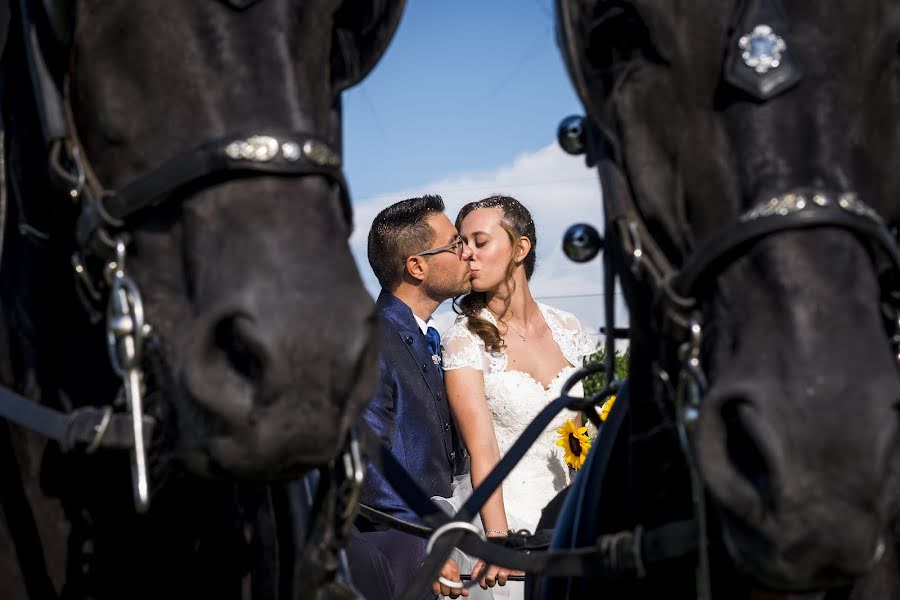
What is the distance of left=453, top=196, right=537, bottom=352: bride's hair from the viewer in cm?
570

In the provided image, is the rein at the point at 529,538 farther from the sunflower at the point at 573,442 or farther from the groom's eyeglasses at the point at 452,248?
the groom's eyeglasses at the point at 452,248

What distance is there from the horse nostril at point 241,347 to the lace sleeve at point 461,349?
3.31 metres

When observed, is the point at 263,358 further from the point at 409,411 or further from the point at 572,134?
the point at 409,411

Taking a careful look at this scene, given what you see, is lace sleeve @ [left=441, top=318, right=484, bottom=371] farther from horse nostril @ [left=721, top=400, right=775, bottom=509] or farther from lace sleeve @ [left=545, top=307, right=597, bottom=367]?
horse nostril @ [left=721, top=400, right=775, bottom=509]

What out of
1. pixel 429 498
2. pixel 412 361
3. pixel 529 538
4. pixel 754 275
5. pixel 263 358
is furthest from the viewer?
pixel 412 361

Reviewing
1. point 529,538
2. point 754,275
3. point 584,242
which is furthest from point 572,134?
point 529,538

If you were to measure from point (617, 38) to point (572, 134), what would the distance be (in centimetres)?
33

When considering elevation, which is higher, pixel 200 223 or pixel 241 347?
pixel 200 223

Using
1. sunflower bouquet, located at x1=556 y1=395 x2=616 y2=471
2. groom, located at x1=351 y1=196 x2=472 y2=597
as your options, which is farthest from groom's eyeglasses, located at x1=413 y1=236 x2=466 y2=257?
sunflower bouquet, located at x1=556 y1=395 x2=616 y2=471

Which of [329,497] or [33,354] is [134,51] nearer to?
[33,354]

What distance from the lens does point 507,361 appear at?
18.8ft

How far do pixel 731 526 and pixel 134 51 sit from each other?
4.42ft

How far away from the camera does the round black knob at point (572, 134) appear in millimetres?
3066

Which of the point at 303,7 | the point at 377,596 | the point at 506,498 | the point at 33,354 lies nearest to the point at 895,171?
the point at 303,7
